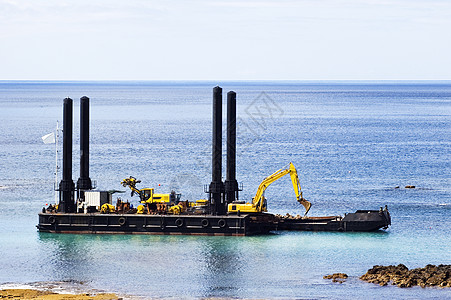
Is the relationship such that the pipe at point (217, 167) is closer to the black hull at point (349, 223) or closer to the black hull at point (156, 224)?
the black hull at point (156, 224)

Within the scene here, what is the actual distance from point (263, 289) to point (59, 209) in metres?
25.9

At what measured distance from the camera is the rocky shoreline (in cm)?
5694

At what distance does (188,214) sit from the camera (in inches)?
2955

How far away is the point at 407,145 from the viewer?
162 meters

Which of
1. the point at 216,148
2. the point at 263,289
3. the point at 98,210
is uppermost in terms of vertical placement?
the point at 216,148

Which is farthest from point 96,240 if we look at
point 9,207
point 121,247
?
point 9,207

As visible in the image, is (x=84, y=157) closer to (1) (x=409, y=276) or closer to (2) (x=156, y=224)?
(2) (x=156, y=224)

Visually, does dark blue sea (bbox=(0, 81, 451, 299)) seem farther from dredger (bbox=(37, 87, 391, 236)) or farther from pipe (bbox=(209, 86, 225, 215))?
pipe (bbox=(209, 86, 225, 215))

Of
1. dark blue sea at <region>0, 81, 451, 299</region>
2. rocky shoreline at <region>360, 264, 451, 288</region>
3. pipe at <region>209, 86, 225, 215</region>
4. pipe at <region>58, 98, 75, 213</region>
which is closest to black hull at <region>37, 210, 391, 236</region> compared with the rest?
dark blue sea at <region>0, 81, 451, 299</region>

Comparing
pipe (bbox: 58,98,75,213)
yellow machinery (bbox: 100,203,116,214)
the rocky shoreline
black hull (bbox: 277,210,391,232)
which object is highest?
pipe (bbox: 58,98,75,213)

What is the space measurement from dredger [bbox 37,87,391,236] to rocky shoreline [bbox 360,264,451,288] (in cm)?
1520

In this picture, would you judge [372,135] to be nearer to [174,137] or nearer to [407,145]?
[407,145]

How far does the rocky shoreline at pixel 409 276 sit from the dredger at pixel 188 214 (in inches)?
598

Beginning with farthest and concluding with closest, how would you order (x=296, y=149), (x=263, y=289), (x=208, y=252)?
(x=296, y=149) < (x=208, y=252) < (x=263, y=289)
